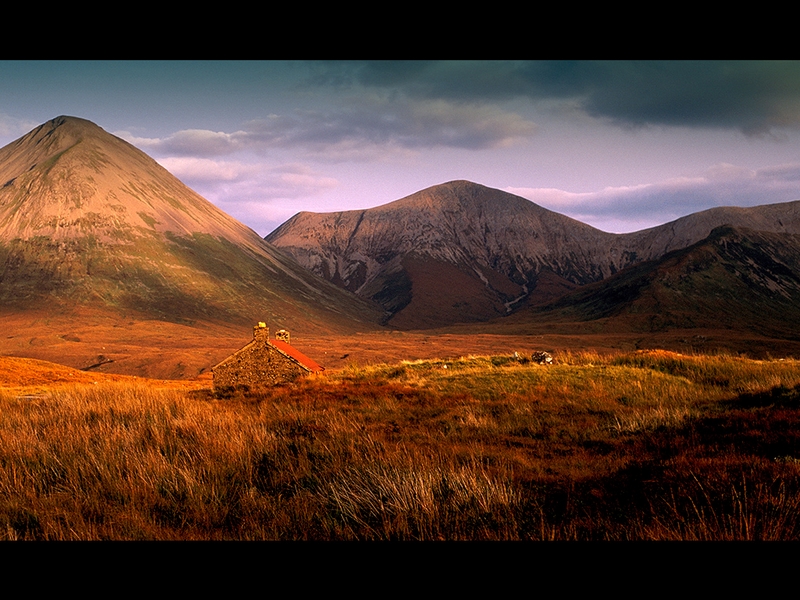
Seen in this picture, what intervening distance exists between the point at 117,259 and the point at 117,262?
1727mm

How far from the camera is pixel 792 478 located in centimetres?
497

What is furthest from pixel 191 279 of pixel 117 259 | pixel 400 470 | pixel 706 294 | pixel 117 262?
pixel 706 294

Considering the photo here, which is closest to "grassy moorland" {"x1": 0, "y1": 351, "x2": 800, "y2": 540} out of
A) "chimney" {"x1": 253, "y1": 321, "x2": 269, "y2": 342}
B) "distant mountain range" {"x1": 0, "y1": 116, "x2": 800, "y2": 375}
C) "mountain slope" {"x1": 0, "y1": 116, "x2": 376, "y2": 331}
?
"chimney" {"x1": 253, "y1": 321, "x2": 269, "y2": 342}

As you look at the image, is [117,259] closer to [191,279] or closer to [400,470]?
[191,279]

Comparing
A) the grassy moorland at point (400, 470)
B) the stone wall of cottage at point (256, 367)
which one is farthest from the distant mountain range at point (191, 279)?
the grassy moorland at point (400, 470)

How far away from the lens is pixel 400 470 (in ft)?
18.2

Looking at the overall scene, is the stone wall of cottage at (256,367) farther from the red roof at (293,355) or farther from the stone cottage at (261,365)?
the red roof at (293,355)

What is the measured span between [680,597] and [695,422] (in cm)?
808

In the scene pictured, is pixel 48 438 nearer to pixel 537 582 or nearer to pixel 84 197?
pixel 537 582

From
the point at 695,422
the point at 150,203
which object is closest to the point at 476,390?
the point at 695,422

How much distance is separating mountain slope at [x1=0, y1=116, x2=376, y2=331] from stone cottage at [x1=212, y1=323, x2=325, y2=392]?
115343 mm

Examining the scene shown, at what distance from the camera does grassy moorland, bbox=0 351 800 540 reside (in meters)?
4.20

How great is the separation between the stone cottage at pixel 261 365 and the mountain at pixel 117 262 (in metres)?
108

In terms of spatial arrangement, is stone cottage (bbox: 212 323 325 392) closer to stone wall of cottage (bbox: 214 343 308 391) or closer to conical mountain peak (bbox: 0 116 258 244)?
stone wall of cottage (bbox: 214 343 308 391)
